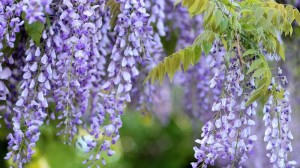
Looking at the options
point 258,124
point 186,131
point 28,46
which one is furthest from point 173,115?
point 28,46

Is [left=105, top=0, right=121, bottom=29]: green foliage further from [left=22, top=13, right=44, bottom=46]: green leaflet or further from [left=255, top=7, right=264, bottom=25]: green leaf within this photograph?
[left=255, top=7, right=264, bottom=25]: green leaf

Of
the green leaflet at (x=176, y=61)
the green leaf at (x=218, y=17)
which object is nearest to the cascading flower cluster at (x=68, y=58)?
the green leaflet at (x=176, y=61)

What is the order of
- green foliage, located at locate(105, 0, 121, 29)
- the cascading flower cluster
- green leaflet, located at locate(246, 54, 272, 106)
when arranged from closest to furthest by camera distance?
1. green leaflet, located at locate(246, 54, 272, 106)
2. the cascading flower cluster
3. green foliage, located at locate(105, 0, 121, 29)

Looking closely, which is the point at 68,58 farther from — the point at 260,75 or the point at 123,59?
the point at 260,75

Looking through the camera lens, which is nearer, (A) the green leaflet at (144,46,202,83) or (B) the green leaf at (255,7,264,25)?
(B) the green leaf at (255,7,264,25)

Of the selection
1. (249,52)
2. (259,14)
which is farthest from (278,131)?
(259,14)

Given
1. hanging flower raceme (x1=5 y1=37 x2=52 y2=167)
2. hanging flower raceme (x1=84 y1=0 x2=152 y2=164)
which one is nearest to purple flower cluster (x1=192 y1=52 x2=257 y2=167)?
hanging flower raceme (x1=84 y1=0 x2=152 y2=164)

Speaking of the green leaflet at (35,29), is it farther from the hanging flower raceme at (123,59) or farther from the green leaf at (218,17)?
the green leaf at (218,17)

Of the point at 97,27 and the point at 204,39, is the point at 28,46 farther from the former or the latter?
the point at 204,39
